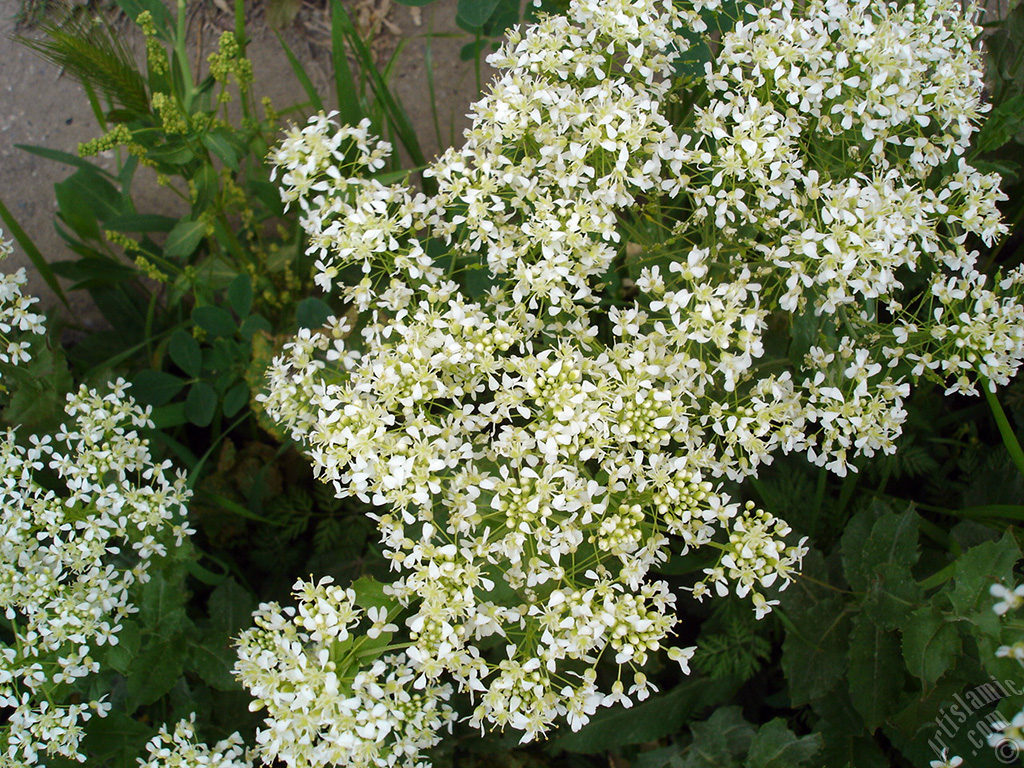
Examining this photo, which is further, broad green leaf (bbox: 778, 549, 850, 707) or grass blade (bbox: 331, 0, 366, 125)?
grass blade (bbox: 331, 0, 366, 125)

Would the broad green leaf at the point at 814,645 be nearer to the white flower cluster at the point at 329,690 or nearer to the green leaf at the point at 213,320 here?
the white flower cluster at the point at 329,690

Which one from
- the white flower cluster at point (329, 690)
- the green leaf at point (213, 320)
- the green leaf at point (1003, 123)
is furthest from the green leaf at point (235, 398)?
the green leaf at point (1003, 123)

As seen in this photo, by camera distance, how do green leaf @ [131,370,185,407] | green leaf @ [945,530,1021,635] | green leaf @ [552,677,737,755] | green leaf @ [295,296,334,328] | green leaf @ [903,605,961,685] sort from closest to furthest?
1. green leaf @ [945,530,1021,635]
2. green leaf @ [903,605,961,685]
3. green leaf @ [552,677,737,755]
4. green leaf @ [295,296,334,328]
5. green leaf @ [131,370,185,407]

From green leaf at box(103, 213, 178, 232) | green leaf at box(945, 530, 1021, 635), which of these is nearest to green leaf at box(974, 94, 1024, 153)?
green leaf at box(945, 530, 1021, 635)

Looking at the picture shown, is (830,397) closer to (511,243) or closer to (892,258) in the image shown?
(892,258)

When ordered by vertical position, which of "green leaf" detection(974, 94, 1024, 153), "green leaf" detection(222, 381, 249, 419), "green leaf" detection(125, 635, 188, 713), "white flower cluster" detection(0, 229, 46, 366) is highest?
"white flower cluster" detection(0, 229, 46, 366)

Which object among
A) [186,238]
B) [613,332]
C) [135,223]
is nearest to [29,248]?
[135,223]

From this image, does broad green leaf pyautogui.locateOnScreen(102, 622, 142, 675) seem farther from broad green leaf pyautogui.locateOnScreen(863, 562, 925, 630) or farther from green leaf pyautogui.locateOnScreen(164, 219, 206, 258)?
broad green leaf pyautogui.locateOnScreen(863, 562, 925, 630)
